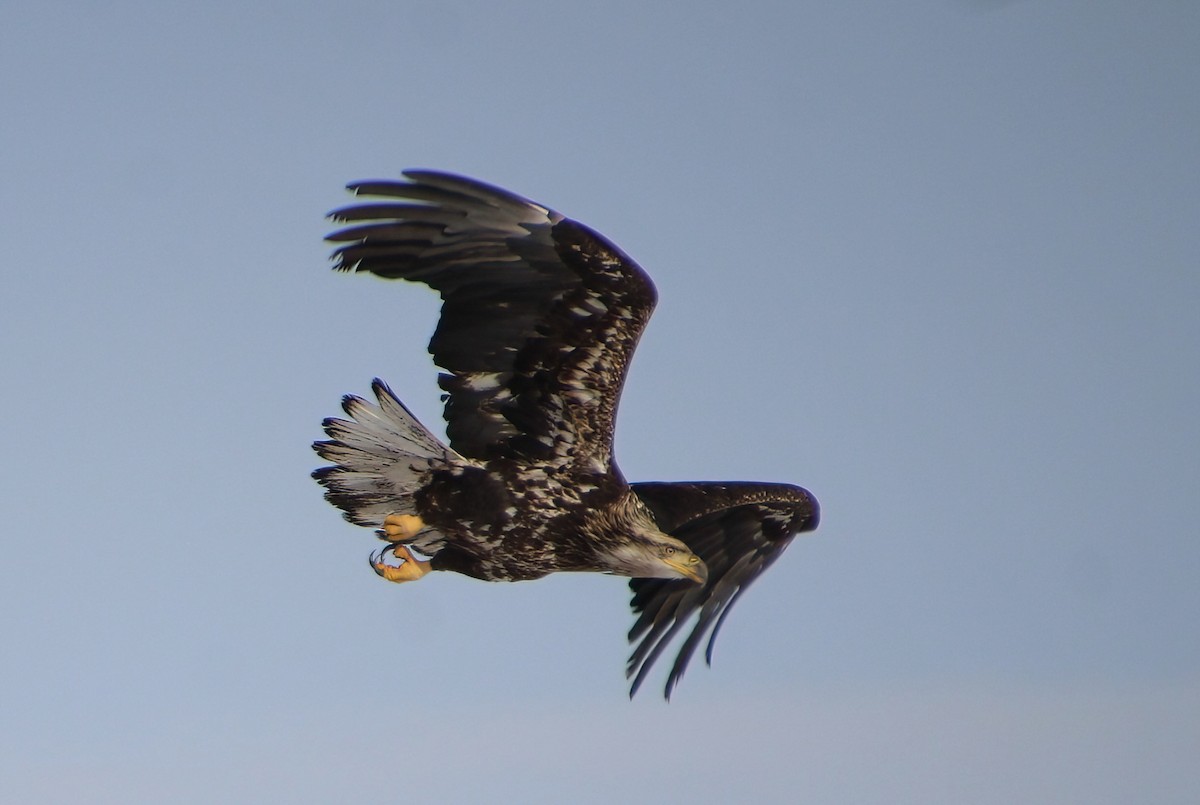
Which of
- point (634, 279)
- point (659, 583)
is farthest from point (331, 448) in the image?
point (659, 583)

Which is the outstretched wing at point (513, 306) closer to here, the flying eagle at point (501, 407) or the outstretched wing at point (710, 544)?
the flying eagle at point (501, 407)

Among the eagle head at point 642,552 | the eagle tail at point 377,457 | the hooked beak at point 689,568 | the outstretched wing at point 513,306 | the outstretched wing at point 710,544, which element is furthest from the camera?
the outstretched wing at point 710,544

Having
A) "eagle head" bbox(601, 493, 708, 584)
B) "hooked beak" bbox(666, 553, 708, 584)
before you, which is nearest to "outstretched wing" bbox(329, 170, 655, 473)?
"eagle head" bbox(601, 493, 708, 584)

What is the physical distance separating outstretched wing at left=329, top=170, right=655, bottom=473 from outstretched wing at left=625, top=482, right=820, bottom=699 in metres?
1.91

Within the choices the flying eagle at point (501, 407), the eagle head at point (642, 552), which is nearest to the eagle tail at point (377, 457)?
the flying eagle at point (501, 407)

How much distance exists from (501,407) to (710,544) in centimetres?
332

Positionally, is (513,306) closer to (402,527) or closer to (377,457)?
A: (377,457)

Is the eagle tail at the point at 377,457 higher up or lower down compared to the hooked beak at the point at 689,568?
higher up

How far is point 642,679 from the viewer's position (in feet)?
38.7

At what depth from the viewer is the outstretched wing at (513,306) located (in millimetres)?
9031

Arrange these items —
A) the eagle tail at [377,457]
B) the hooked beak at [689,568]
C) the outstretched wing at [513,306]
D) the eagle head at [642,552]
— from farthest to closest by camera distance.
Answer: the hooked beak at [689,568] → the eagle head at [642,552] → the eagle tail at [377,457] → the outstretched wing at [513,306]

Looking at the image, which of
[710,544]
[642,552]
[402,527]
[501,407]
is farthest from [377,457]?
[710,544]

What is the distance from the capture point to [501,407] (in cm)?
970

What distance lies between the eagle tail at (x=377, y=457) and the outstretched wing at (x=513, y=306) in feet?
0.77
